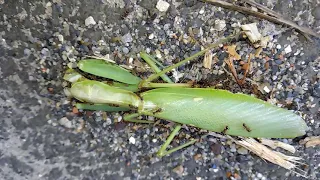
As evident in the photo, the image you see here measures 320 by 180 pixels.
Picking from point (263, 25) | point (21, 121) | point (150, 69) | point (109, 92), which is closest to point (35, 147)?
point (21, 121)

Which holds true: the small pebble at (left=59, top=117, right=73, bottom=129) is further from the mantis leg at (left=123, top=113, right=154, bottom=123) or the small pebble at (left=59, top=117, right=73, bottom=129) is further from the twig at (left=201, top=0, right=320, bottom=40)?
the twig at (left=201, top=0, right=320, bottom=40)

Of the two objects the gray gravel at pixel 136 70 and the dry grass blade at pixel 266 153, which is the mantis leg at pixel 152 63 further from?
the dry grass blade at pixel 266 153

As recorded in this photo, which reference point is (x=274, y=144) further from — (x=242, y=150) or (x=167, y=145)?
(x=167, y=145)

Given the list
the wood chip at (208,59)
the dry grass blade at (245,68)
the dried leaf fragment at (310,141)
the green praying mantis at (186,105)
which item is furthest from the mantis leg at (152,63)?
the dried leaf fragment at (310,141)

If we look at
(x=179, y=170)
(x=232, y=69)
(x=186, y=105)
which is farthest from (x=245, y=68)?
(x=179, y=170)

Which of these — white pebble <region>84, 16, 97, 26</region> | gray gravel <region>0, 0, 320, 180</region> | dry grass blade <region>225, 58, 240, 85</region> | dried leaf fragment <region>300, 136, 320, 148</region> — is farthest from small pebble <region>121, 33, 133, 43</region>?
dried leaf fragment <region>300, 136, 320, 148</region>

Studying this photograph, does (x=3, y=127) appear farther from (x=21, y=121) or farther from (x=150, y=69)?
(x=150, y=69)
